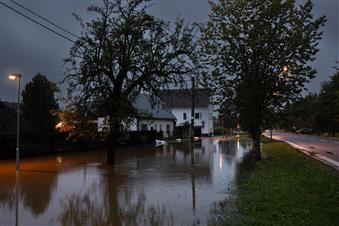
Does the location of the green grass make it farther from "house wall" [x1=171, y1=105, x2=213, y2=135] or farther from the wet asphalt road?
"house wall" [x1=171, y1=105, x2=213, y2=135]

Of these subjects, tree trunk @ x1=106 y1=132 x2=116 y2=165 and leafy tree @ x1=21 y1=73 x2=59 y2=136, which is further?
leafy tree @ x1=21 y1=73 x2=59 y2=136

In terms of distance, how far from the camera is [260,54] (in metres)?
20.5

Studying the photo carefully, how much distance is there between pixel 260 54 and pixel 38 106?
19517mm

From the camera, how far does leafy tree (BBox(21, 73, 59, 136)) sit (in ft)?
106

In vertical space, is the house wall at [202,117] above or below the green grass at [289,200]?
above

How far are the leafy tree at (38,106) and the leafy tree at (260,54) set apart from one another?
1612 centimetres

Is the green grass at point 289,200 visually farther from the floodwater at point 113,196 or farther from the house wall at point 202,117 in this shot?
the house wall at point 202,117

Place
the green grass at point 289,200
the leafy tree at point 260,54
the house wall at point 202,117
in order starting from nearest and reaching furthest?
the green grass at point 289,200 → the leafy tree at point 260,54 → the house wall at point 202,117

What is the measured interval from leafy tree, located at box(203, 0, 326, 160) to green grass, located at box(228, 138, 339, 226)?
6.98m

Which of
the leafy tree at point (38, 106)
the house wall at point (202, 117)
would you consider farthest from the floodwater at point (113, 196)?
the house wall at point (202, 117)

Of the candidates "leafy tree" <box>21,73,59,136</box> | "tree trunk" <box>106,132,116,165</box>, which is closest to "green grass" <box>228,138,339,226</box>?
"tree trunk" <box>106,132,116,165</box>

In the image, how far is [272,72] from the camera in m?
20.9

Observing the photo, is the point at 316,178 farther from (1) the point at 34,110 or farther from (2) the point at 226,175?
(1) the point at 34,110

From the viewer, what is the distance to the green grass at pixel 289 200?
7.71 meters
